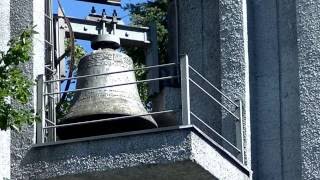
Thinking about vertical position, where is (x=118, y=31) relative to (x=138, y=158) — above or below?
above

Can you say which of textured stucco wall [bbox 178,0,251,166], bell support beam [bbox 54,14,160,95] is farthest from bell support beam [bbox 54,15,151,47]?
textured stucco wall [bbox 178,0,251,166]

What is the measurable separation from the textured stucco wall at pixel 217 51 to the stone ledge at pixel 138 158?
0.95m

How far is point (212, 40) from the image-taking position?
1864cm

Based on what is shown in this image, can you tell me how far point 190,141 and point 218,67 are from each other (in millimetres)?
1766

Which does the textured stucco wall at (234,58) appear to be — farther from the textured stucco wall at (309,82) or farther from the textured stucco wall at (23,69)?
the textured stucco wall at (23,69)

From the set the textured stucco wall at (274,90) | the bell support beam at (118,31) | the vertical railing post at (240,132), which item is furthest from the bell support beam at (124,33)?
the vertical railing post at (240,132)

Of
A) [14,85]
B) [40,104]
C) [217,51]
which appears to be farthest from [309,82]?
[14,85]

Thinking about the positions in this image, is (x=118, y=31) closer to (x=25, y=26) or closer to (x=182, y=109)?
(x=25, y=26)

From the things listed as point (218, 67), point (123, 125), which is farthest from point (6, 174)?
point (218, 67)

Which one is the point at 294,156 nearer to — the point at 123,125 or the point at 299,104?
the point at 299,104

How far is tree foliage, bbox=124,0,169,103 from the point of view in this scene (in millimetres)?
20809

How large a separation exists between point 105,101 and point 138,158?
90 centimetres

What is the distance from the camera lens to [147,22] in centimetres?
2127

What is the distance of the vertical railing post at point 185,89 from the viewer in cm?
1689
